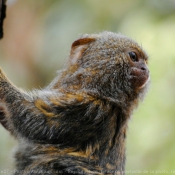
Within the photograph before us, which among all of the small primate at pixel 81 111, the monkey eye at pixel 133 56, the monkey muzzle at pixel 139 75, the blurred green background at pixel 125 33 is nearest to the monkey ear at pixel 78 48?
the small primate at pixel 81 111

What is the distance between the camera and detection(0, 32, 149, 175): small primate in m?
4.29

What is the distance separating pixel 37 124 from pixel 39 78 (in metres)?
4.41

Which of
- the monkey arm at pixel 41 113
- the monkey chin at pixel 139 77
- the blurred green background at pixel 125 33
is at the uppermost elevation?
the blurred green background at pixel 125 33

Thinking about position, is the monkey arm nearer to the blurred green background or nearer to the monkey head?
the monkey head

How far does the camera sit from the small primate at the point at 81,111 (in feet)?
14.1

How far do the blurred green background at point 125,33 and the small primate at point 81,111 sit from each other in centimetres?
151

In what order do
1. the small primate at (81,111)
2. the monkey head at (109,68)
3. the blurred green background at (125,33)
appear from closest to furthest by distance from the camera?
the small primate at (81,111)
the monkey head at (109,68)
the blurred green background at (125,33)

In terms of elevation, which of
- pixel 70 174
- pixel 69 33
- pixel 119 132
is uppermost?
pixel 69 33

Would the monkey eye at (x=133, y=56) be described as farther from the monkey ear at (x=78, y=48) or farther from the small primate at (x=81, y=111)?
the monkey ear at (x=78, y=48)

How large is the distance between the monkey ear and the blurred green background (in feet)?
5.18

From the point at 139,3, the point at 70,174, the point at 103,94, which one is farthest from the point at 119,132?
the point at 139,3

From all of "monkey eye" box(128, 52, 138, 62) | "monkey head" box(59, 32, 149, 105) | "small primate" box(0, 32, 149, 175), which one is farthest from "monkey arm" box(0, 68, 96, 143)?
"monkey eye" box(128, 52, 138, 62)

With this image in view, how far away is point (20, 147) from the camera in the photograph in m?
4.36

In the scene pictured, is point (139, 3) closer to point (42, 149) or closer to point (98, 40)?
point (98, 40)
